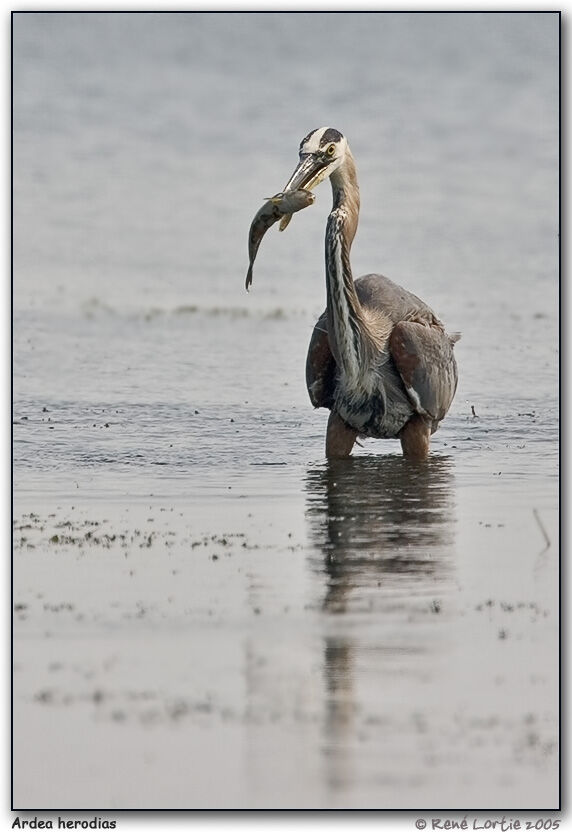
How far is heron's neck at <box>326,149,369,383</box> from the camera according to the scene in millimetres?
11719

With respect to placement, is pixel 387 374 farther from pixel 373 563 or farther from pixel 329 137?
pixel 373 563

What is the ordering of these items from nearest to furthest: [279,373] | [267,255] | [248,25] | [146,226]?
[279,373] → [267,255] → [146,226] → [248,25]

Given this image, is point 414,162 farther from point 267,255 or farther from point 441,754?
point 441,754

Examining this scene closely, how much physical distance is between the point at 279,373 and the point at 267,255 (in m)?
6.56

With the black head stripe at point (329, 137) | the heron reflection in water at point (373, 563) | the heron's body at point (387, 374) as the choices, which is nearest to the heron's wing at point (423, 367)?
the heron's body at point (387, 374)

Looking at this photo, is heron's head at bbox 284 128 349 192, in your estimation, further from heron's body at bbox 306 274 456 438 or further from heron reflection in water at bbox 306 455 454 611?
heron reflection in water at bbox 306 455 454 611

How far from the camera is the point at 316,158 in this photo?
1156 centimetres

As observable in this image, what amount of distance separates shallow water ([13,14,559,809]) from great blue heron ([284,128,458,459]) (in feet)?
0.99

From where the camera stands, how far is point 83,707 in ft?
21.8

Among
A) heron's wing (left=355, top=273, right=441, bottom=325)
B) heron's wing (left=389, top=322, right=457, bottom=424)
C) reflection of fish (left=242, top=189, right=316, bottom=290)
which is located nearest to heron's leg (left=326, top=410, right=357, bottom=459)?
heron's wing (left=389, top=322, right=457, bottom=424)

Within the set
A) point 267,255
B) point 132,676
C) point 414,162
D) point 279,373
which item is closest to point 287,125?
point 414,162

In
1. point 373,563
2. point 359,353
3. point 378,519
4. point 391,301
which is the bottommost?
point 373,563

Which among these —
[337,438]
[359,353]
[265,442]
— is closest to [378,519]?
[359,353]

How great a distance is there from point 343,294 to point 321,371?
0.78m
